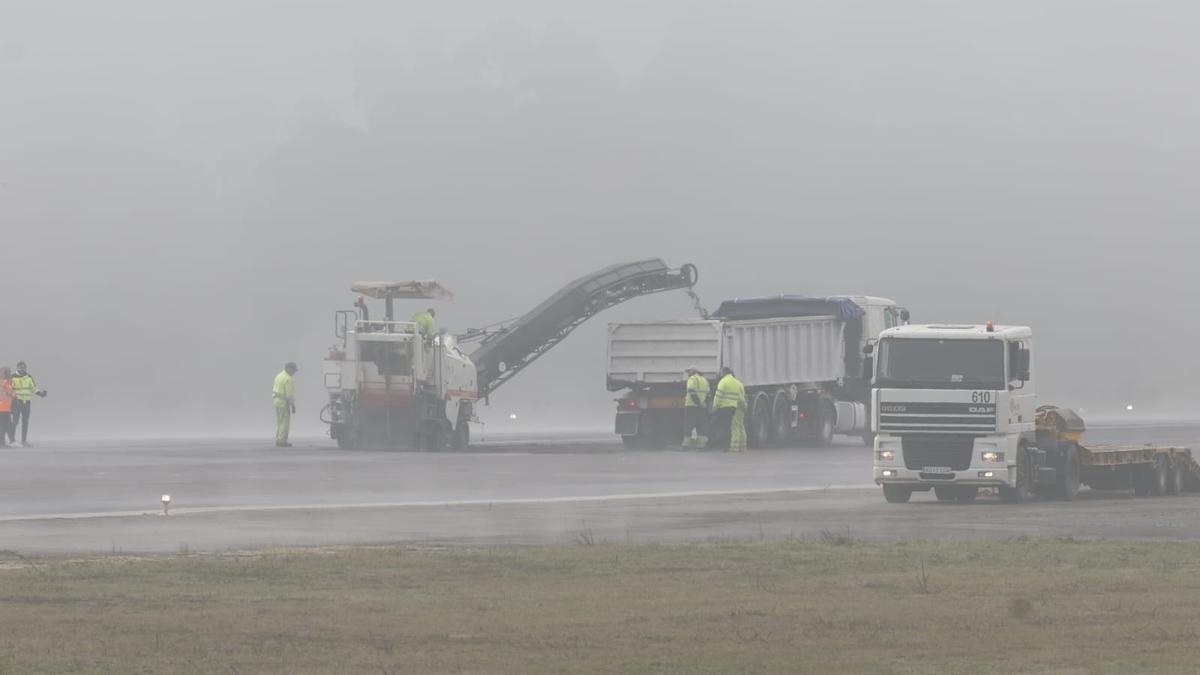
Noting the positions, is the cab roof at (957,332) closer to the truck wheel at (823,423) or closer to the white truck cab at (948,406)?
the white truck cab at (948,406)

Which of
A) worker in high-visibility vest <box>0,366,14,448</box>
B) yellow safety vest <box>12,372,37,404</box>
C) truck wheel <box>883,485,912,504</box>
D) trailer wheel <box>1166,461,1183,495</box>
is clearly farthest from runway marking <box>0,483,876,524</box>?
worker in high-visibility vest <box>0,366,14,448</box>

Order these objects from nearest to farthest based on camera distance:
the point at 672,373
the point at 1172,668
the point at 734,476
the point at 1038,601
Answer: the point at 1172,668
the point at 1038,601
the point at 734,476
the point at 672,373

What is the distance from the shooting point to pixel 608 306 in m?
51.1

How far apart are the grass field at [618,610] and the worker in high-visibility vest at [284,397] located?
84.8 feet

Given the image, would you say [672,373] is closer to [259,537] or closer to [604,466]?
[604,466]

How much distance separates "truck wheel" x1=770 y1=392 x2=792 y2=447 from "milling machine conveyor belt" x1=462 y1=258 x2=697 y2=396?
488cm

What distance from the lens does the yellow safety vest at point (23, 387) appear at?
47.7m

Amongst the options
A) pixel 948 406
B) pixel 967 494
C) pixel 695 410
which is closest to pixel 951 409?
pixel 948 406

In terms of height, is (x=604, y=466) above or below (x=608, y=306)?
below

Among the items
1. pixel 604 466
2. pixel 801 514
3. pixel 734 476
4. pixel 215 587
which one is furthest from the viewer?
pixel 604 466

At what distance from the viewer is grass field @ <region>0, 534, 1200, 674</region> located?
12328mm

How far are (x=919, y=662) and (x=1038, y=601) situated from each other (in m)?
3.32

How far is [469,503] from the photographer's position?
28.0 meters

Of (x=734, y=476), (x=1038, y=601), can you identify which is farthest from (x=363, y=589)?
(x=734, y=476)
